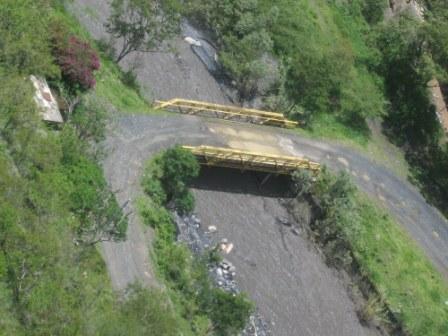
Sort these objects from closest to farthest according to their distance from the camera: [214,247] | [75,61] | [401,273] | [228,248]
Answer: [75,61] < [214,247] < [228,248] < [401,273]

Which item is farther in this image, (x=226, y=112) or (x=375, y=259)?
(x=226, y=112)

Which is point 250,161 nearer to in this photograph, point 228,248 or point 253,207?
point 253,207

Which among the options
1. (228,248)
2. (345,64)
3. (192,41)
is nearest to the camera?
(228,248)

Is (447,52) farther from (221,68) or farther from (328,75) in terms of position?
(221,68)

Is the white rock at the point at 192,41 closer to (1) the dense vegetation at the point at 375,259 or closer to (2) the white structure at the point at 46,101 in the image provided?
(1) the dense vegetation at the point at 375,259

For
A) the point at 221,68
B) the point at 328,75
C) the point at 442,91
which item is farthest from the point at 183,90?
the point at 442,91

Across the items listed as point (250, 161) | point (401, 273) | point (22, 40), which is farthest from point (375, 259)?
point (22, 40)

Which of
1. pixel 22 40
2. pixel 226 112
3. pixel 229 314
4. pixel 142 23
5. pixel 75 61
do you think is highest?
pixel 22 40
